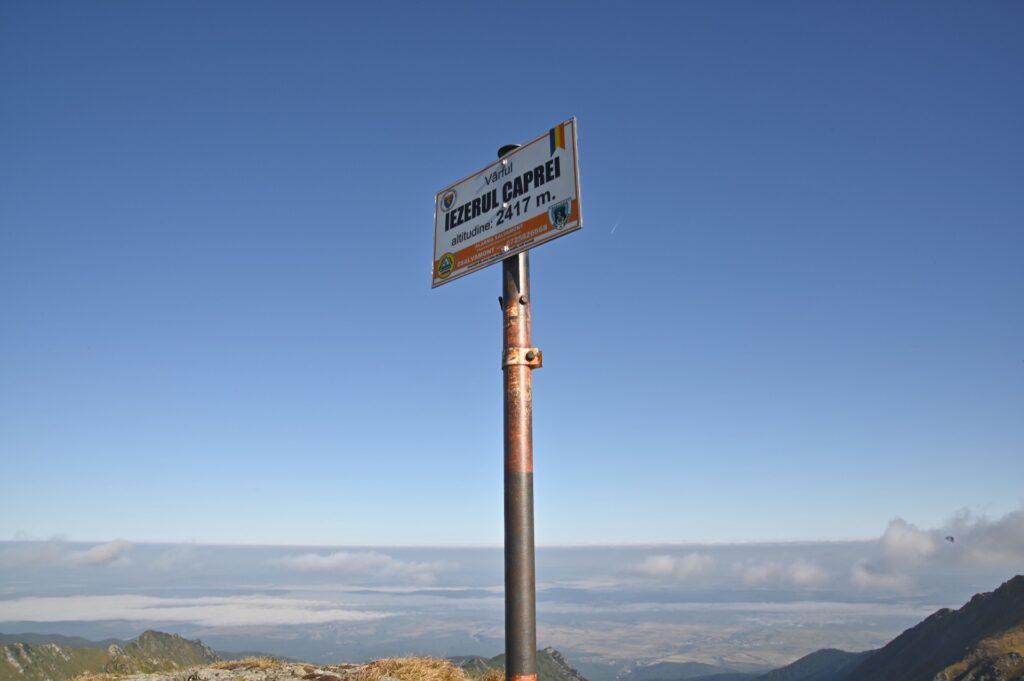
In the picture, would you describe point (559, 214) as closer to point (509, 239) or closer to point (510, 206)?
point (509, 239)

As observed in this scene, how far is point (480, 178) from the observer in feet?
39.7

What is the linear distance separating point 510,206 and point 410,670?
7716 millimetres

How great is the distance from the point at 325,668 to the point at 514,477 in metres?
6.50

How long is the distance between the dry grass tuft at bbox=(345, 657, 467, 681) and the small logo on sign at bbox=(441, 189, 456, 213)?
25.0 feet

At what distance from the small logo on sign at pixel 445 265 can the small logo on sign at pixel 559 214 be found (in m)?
2.23

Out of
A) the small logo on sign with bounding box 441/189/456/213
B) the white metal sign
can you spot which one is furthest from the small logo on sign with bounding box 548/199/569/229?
the small logo on sign with bounding box 441/189/456/213

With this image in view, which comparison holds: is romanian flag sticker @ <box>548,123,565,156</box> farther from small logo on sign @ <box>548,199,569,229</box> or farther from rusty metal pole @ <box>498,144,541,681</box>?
rusty metal pole @ <box>498,144,541,681</box>

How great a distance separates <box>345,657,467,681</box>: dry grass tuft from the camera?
12.1 m

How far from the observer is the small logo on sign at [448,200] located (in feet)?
41.1

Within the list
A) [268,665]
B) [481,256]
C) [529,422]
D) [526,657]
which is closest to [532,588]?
[526,657]

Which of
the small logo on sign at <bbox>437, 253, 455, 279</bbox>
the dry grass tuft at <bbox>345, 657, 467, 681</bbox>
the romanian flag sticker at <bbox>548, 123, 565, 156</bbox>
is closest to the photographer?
the romanian flag sticker at <bbox>548, 123, 565, 156</bbox>

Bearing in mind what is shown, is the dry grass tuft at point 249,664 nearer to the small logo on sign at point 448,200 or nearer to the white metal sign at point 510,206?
the white metal sign at point 510,206

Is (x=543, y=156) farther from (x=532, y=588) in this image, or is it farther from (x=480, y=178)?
(x=532, y=588)

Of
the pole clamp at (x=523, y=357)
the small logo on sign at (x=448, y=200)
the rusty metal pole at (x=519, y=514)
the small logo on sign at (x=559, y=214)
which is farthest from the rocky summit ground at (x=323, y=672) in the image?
the small logo on sign at (x=448, y=200)
